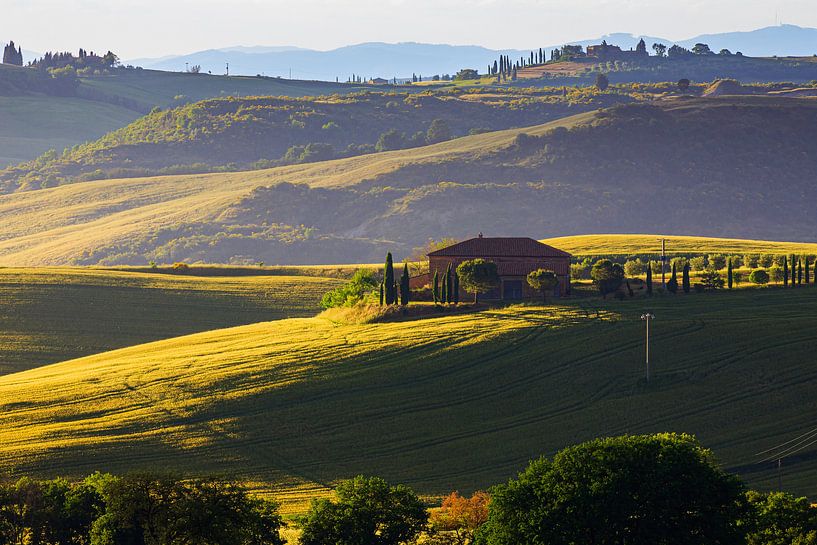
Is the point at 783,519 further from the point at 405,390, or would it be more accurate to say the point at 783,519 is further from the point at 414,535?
the point at 405,390

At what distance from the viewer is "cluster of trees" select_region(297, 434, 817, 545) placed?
4150 centimetres

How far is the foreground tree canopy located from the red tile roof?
2207 inches

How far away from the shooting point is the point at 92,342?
101625mm

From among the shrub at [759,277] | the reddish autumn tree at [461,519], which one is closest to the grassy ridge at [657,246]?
the shrub at [759,277]

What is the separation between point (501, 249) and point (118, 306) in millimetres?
34174

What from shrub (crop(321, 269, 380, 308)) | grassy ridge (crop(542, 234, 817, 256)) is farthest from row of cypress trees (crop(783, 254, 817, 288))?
shrub (crop(321, 269, 380, 308))

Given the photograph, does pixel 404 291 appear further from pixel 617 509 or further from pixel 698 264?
pixel 617 509

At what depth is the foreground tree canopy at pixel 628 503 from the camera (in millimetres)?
41438

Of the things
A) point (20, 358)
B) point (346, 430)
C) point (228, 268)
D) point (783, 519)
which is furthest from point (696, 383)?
point (228, 268)

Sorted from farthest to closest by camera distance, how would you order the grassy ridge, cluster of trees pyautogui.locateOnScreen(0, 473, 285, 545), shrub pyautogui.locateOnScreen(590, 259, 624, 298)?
the grassy ridge, shrub pyautogui.locateOnScreen(590, 259, 624, 298), cluster of trees pyautogui.locateOnScreen(0, 473, 285, 545)

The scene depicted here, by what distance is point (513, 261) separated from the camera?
9894cm

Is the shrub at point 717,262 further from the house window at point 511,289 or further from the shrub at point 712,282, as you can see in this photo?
the house window at point 511,289

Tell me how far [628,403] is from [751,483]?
40.7 feet

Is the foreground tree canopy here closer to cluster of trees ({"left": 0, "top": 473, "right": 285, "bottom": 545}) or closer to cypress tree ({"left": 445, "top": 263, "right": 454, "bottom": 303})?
cluster of trees ({"left": 0, "top": 473, "right": 285, "bottom": 545})
